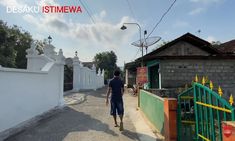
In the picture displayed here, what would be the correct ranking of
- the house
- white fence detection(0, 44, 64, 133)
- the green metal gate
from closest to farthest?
the green metal gate, white fence detection(0, 44, 64, 133), the house

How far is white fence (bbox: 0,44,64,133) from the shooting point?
17.8 feet

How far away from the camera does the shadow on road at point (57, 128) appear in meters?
5.23

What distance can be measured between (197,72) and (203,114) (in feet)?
30.1

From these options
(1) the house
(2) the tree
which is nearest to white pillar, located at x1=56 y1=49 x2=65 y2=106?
(1) the house

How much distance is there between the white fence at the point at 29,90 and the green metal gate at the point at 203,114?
4.46 m

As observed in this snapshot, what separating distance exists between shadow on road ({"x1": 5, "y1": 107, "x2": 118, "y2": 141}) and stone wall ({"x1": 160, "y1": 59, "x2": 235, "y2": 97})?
638 cm

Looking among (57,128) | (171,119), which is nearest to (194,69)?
(171,119)

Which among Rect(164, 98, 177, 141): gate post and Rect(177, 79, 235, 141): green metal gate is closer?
Rect(177, 79, 235, 141): green metal gate

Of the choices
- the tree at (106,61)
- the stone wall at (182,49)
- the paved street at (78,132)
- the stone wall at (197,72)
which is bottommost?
the paved street at (78,132)

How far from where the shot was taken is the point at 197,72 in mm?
12398

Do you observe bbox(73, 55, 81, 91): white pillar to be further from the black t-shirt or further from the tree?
the tree

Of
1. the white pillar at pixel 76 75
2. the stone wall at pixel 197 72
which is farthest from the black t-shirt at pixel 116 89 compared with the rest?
the white pillar at pixel 76 75

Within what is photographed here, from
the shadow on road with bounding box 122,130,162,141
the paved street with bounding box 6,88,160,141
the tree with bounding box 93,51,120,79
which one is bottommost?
the shadow on road with bounding box 122,130,162,141

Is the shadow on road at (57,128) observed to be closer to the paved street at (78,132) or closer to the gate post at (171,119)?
the paved street at (78,132)
